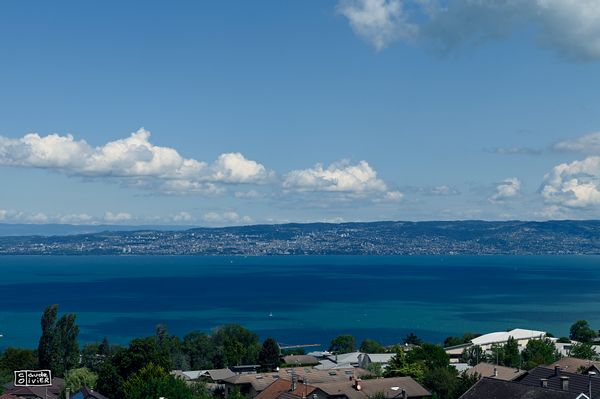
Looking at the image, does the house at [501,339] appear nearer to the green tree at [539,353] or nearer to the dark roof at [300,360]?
A: the green tree at [539,353]

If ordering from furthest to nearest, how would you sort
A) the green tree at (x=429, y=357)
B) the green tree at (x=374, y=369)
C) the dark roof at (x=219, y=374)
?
the dark roof at (x=219, y=374), the green tree at (x=374, y=369), the green tree at (x=429, y=357)

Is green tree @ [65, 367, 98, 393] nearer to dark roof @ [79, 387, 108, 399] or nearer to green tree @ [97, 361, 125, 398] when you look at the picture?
green tree @ [97, 361, 125, 398]

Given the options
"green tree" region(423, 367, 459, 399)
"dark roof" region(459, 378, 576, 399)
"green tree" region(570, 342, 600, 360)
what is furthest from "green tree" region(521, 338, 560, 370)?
"dark roof" region(459, 378, 576, 399)

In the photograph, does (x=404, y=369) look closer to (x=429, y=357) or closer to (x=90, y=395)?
(x=429, y=357)

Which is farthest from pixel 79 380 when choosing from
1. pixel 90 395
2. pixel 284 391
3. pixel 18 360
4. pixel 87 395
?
pixel 284 391

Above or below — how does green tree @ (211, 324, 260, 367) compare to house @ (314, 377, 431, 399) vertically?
below

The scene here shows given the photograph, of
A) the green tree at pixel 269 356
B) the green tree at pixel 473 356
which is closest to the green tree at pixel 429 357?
the green tree at pixel 473 356
